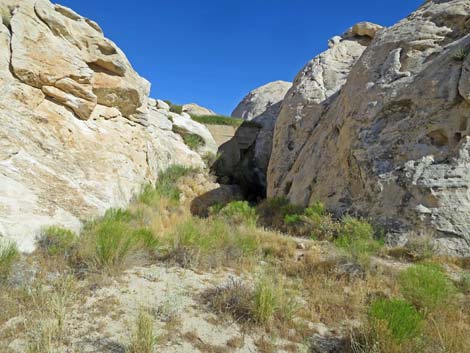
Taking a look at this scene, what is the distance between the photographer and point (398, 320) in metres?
2.40

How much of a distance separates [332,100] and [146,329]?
10.2 meters

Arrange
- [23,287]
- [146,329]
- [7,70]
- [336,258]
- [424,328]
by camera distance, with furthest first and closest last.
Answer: [7,70]
[336,258]
[23,287]
[424,328]
[146,329]

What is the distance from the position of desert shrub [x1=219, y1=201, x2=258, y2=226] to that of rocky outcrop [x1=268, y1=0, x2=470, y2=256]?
5.01 ft

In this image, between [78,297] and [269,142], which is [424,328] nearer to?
[78,297]

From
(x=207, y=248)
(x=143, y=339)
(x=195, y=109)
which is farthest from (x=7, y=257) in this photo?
(x=195, y=109)

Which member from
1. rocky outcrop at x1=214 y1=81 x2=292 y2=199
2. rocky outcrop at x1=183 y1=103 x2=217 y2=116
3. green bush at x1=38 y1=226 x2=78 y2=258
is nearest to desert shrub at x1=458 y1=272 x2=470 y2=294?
green bush at x1=38 y1=226 x2=78 y2=258

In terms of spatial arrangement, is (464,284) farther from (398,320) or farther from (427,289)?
(398,320)

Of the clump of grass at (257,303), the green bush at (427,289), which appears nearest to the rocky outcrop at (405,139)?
the green bush at (427,289)

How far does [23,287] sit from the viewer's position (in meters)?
3.19

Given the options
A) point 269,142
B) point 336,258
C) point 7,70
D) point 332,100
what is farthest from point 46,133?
point 269,142

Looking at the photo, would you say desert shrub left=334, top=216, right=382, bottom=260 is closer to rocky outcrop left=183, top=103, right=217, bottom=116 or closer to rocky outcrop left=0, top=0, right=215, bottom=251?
rocky outcrop left=0, top=0, right=215, bottom=251

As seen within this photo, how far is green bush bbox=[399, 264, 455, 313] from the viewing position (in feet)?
9.85

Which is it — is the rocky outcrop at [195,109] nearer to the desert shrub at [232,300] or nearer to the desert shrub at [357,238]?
the desert shrub at [357,238]

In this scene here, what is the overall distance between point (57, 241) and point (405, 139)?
693 cm
